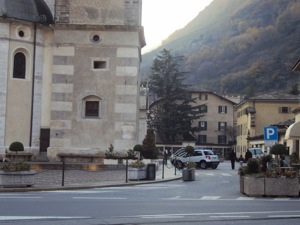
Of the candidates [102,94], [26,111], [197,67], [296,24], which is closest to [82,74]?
[102,94]

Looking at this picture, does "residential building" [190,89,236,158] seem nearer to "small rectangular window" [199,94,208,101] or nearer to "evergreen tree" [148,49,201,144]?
"small rectangular window" [199,94,208,101]

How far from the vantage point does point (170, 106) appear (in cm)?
8550

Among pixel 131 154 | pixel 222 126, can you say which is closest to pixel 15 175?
pixel 131 154

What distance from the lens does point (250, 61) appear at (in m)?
156

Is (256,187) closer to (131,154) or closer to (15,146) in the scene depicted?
(131,154)

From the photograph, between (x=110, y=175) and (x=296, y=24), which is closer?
(x=110, y=175)

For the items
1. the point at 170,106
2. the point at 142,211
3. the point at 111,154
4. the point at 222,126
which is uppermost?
the point at 170,106

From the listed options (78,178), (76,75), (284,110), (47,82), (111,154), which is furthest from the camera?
(284,110)

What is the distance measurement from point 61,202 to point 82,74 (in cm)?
2405

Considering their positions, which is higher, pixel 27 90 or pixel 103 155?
pixel 27 90

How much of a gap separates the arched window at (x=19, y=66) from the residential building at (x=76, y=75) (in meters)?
0.05

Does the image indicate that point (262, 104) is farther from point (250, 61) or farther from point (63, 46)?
point (250, 61)

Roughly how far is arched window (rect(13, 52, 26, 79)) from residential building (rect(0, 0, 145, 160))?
5 centimetres

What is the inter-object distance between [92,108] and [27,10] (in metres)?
8.31
